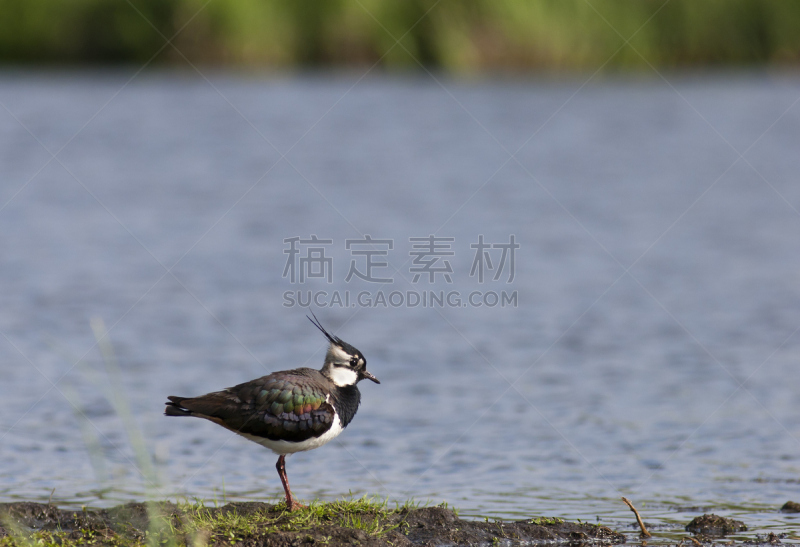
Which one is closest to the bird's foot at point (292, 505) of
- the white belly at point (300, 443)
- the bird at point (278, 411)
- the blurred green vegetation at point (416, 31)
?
the bird at point (278, 411)

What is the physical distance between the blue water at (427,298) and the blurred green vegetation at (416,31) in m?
2.23

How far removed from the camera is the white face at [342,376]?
6.94m

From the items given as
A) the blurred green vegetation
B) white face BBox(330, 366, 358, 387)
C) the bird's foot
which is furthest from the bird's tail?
the blurred green vegetation

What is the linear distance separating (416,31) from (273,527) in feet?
86.4

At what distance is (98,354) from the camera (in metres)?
11.5

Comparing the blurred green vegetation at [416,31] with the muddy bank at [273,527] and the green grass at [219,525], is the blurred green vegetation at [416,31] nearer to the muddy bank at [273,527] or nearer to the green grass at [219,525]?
the muddy bank at [273,527]

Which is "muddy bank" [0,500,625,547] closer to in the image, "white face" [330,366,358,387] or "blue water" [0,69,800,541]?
"blue water" [0,69,800,541]

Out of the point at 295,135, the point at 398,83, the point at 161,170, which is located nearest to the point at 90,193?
the point at 161,170

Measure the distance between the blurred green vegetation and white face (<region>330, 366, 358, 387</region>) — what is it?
81.0 ft

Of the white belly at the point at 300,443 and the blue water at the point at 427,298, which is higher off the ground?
the blue water at the point at 427,298

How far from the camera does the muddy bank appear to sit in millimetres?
5914

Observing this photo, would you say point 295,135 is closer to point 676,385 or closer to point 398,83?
point 398,83

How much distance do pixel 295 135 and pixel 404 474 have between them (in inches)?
716

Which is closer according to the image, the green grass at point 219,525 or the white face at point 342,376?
the green grass at point 219,525
